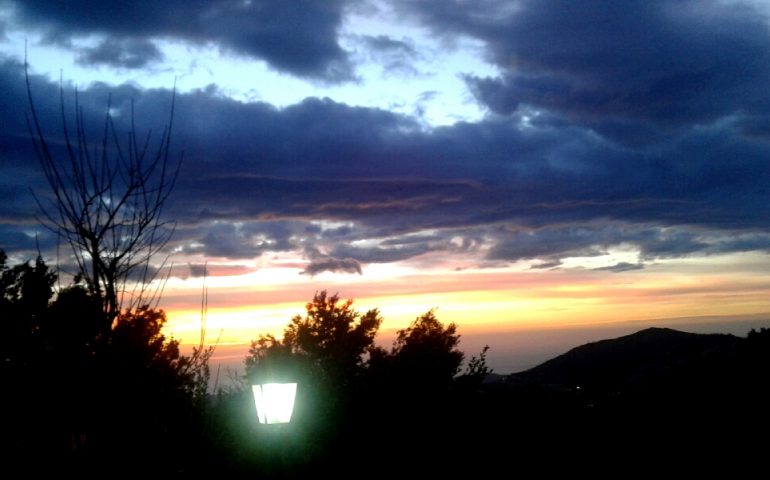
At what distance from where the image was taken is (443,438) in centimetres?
2044

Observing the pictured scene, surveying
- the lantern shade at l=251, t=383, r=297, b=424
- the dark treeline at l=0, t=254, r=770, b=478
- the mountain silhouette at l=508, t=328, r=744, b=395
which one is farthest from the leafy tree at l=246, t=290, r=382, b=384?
the lantern shade at l=251, t=383, r=297, b=424

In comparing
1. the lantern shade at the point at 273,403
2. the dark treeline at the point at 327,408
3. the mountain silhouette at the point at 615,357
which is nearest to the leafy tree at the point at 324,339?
the dark treeline at the point at 327,408

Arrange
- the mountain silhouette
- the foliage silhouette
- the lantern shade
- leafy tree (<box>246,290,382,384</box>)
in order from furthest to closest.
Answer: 1. the mountain silhouette
2. leafy tree (<box>246,290,382,384</box>)
3. the lantern shade
4. the foliage silhouette

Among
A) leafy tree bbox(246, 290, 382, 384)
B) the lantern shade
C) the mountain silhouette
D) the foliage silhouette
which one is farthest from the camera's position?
the mountain silhouette

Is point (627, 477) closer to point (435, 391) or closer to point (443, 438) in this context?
point (443, 438)

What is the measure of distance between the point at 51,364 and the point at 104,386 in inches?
21.7

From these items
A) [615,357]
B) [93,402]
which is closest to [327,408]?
[93,402]

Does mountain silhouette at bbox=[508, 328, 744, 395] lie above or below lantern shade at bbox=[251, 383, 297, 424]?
below

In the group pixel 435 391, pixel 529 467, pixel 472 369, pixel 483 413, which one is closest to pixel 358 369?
pixel 472 369

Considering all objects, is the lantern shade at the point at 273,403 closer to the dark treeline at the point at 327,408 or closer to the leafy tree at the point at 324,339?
the dark treeline at the point at 327,408

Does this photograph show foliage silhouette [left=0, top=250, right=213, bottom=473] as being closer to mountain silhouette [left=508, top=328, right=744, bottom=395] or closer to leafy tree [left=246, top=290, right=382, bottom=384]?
leafy tree [left=246, top=290, right=382, bottom=384]

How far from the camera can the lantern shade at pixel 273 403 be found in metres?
9.00

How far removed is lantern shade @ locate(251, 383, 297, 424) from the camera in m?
9.00

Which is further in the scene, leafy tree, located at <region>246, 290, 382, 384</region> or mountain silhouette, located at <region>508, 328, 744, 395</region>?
mountain silhouette, located at <region>508, 328, 744, 395</region>
